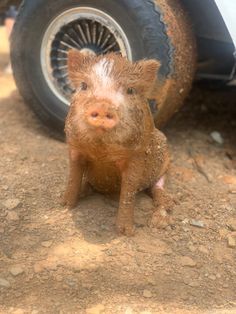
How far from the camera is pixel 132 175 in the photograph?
3758 mm

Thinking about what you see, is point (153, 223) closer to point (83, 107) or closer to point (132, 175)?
point (132, 175)

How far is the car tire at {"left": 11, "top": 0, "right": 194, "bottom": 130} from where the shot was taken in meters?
4.60

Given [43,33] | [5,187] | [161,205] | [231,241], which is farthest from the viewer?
[43,33]

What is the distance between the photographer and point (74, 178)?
13.0 ft

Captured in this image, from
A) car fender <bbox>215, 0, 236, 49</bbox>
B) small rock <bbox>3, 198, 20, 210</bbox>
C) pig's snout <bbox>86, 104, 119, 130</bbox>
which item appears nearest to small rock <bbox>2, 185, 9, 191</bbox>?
small rock <bbox>3, 198, 20, 210</bbox>

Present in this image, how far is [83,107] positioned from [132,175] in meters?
0.62

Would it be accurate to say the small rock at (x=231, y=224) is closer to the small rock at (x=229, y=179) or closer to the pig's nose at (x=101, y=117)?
the small rock at (x=229, y=179)

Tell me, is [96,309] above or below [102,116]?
below

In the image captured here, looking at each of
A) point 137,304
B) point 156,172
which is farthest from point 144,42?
point 137,304

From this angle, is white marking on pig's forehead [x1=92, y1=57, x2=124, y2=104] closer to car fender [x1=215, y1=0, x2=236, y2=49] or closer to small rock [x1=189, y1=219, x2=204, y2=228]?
small rock [x1=189, y1=219, x2=204, y2=228]

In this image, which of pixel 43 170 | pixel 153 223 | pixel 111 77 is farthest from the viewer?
pixel 43 170

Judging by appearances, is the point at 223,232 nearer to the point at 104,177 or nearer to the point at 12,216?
the point at 104,177

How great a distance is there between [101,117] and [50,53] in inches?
77.3

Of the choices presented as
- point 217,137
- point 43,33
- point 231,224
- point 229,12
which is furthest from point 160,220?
point 43,33
